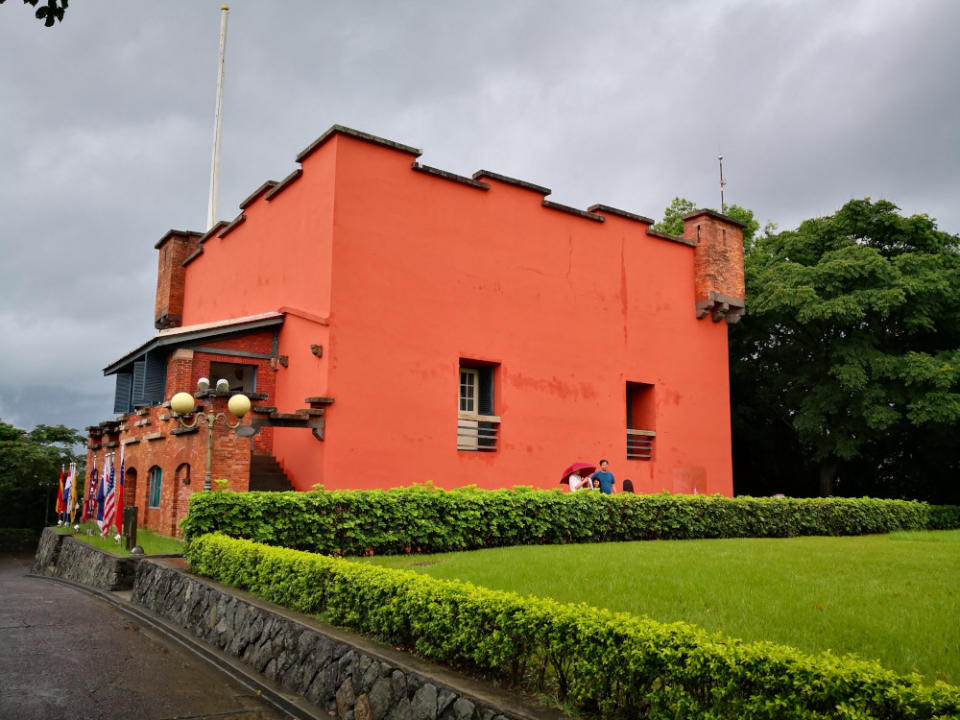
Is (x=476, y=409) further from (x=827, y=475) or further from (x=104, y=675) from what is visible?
(x=827, y=475)

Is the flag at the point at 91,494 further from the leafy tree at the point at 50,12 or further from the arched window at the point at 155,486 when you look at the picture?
the leafy tree at the point at 50,12

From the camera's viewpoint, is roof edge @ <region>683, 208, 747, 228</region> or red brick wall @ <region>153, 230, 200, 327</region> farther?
red brick wall @ <region>153, 230, 200, 327</region>

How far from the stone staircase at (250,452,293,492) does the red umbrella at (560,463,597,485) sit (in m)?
5.61

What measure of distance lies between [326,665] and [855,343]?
2076 cm

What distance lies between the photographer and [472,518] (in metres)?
12.5

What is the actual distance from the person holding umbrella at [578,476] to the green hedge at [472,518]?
153 centimetres

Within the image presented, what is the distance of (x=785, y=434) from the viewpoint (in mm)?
27812

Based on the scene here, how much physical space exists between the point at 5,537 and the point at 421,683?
25.8 metres

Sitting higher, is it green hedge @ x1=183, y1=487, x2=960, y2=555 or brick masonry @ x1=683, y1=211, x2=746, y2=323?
brick masonry @ x1=683, y1=211, x2=746, y2=323

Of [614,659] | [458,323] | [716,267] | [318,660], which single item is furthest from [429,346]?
[614,659]

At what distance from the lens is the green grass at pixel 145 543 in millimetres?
13555

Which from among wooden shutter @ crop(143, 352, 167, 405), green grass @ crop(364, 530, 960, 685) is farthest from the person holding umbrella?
wooden shutter @ crop(143, 352, 167, 405)

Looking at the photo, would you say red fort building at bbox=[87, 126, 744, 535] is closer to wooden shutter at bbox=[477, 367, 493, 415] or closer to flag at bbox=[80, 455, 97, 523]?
wooden shutter at bbox=[477, 367, 493, 415]

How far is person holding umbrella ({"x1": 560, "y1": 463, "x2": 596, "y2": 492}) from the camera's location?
1571 centimetres
